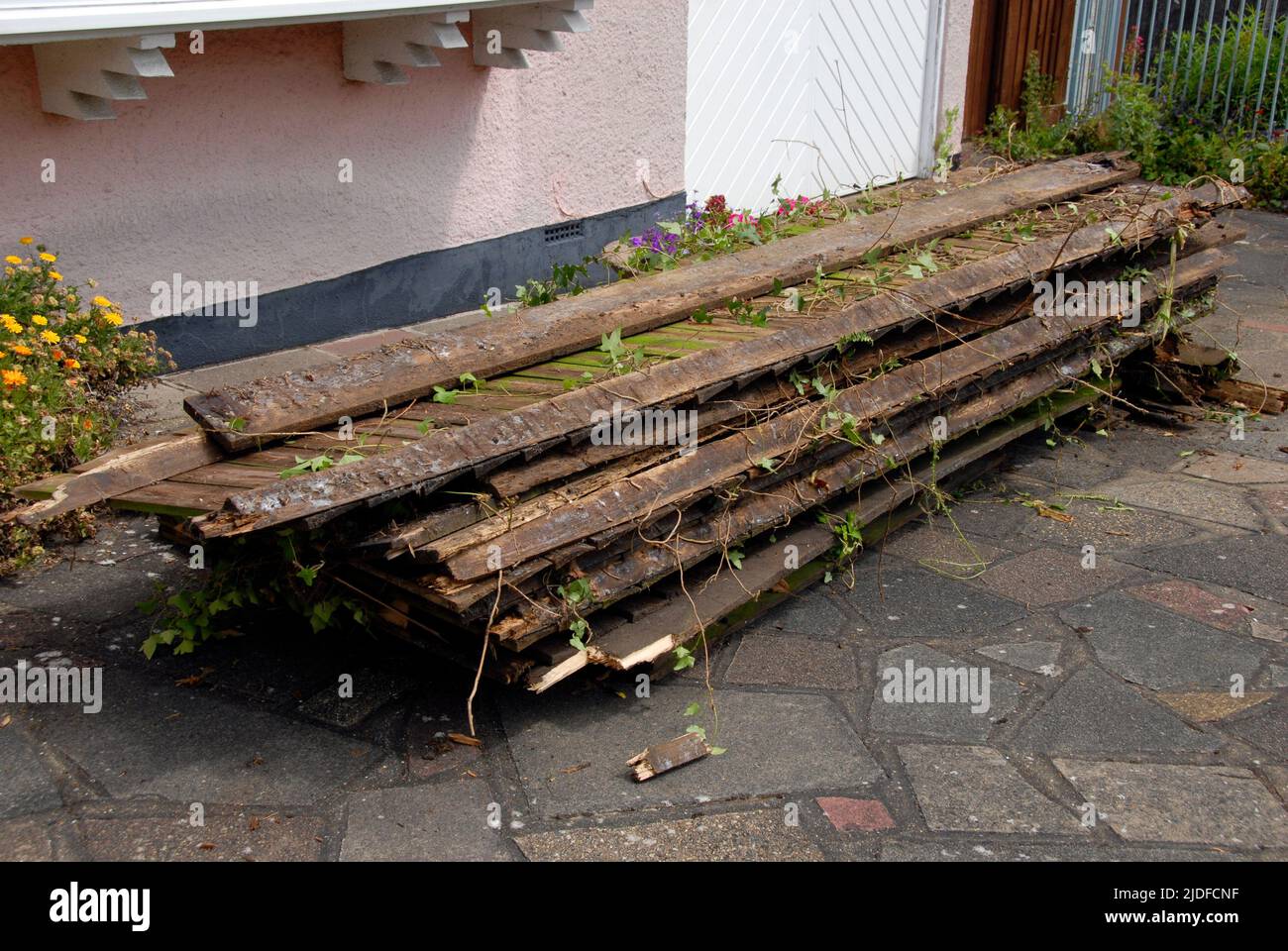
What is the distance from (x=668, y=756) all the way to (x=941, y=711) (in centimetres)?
95

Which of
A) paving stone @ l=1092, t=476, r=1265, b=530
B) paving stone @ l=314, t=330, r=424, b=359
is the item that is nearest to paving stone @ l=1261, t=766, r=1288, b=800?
paving stone @ l=1092, t=476, r=1265, b=530

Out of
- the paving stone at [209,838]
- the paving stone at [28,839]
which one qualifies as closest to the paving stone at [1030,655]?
the paving stone at [209,838]

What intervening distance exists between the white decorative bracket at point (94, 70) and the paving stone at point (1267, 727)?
4.99m

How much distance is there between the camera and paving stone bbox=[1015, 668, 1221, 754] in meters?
3.80

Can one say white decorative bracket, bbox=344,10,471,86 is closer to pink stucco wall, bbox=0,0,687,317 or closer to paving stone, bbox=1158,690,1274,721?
pink stucco wall, bbox=0,0,687,317

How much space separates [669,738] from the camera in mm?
3803

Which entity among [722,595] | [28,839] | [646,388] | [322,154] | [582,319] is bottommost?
[28,839]

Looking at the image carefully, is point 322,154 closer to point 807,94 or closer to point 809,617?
point 809,617

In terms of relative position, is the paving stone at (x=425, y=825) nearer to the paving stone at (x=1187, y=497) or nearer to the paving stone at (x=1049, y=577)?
the paving stone at (x=1049, y=577)

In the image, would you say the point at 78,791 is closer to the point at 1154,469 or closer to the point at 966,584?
the point at 966,584

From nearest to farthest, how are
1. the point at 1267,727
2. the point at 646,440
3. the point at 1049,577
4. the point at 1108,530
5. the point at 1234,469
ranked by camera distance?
1. the point at 1267,727
2. the point at 646,440
3. the point at 1049,577
4. the point at 1108,530
5. the point at 1234,469

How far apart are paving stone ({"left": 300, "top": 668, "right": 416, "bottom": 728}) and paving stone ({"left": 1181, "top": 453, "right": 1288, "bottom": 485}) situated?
3.98 metres

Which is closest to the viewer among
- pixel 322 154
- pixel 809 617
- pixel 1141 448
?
pixel 809 617

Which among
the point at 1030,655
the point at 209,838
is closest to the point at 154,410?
the point at 209,838
